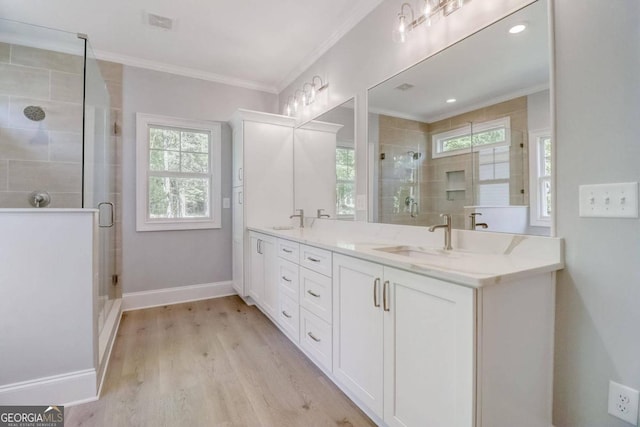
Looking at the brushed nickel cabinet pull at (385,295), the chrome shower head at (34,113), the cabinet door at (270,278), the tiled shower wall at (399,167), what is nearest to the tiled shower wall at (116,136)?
the chrome shower head at (34,113)

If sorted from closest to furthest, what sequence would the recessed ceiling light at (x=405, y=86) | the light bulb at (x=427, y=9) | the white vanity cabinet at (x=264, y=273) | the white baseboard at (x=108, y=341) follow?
the light bulb at (x=427, y=9)
the white baseboard at (x=108, y=341)
the recessed ceiling light at (x=405, y=86)
the white vanity cabinet at (x=264, y=273)

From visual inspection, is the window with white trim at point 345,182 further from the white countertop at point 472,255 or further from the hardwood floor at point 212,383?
the hardwood floor at point 212,383

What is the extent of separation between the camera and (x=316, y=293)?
6.35 feet

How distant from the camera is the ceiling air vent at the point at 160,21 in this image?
2.47 m

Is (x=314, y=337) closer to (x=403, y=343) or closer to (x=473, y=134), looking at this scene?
(x=403, y=343)

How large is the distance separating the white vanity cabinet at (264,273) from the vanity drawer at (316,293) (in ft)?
1.61

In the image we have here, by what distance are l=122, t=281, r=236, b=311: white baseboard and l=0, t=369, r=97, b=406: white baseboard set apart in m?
1.57

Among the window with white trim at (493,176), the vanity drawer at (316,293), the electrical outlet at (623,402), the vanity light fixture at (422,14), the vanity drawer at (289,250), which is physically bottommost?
the electrical outlet at (623,402)

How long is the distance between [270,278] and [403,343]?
158cm

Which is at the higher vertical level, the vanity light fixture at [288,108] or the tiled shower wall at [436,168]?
the vanity light fixture at [288,108]

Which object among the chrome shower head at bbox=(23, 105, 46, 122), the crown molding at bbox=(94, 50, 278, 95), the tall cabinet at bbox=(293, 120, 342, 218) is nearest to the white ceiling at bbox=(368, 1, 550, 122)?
the tall cabinet at bbox=(293, 120, 342, 218)

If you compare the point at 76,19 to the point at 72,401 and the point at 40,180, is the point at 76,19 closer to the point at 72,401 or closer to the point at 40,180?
the point at 40,180

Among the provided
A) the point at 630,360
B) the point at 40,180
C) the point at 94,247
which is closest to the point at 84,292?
the point at 94,247

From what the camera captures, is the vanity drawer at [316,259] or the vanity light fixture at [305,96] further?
the vanity light fixture at [305,96]
